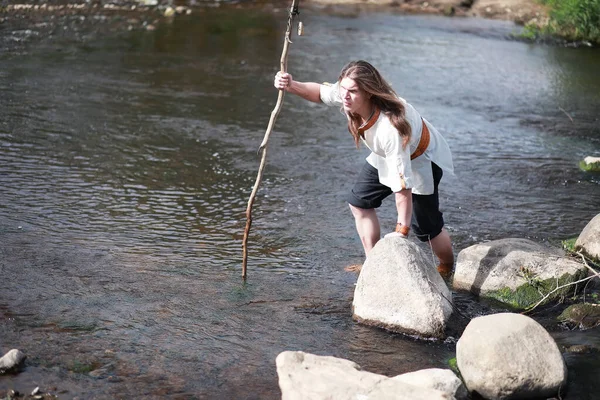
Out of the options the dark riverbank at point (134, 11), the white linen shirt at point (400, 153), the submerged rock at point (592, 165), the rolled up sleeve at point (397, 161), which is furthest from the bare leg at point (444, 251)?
the dark riverbank at point (134, 11)

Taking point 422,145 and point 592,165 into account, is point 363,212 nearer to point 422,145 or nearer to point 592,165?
point 422,145

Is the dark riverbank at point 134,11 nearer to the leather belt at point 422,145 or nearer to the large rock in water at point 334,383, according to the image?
the leather belt at point 422,145

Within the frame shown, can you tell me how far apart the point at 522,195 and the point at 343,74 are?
3219mm

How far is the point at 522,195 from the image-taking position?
297 inches

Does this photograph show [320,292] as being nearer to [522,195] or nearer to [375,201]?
[375,201]

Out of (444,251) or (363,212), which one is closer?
(363,212)

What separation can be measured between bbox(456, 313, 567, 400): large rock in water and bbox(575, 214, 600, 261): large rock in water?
1759 mm

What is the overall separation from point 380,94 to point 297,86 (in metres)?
0.57

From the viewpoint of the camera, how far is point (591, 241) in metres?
5.87

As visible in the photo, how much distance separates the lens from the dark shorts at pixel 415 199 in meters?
5.26

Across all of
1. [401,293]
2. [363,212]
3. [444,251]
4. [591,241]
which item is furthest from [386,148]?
[591,241]

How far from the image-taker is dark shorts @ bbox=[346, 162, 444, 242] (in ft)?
17.3

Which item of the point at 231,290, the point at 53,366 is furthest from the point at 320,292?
the point at 53,366

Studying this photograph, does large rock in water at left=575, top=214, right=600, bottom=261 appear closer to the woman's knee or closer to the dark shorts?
the dark shorts
